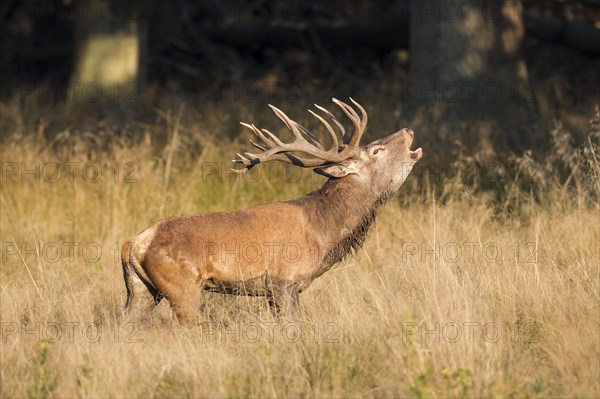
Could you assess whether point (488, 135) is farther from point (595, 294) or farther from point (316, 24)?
point (316, 24)

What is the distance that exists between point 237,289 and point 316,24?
1088cm

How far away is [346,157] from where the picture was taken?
25.0 feet

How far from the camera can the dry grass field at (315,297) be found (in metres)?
5.96

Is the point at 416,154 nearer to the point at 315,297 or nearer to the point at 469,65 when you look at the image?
the point at 315,297

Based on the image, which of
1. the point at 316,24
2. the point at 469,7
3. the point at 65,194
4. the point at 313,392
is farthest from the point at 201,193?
the point at 316,24

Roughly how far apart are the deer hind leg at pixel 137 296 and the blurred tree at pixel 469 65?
5624 mm

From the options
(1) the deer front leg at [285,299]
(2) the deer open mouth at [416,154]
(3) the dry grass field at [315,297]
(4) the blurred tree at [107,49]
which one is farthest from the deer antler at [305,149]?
(4) the blurred tree at [107,49]

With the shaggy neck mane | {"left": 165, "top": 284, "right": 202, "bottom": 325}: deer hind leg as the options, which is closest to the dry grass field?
{"left": 165, "top": 284, "right": 202, "bottom": 325}: deer hind leg

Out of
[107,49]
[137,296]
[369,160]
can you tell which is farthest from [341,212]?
[107,49]

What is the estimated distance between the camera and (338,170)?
7684 millimetres

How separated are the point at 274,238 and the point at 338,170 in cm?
85

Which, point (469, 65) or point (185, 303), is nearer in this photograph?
point (185, 303)

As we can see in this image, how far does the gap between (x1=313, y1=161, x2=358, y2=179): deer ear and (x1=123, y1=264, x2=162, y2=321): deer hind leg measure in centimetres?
154

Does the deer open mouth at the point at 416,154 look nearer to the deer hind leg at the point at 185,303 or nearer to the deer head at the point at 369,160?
the deer head at the point at 369,160
